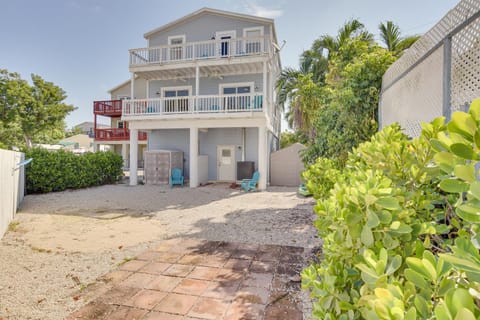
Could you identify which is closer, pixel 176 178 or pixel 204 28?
pixel 176 178

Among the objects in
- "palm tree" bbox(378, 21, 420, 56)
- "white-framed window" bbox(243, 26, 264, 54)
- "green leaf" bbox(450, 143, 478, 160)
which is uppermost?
"white-framed window" bbox(243, 26, 264, 54)

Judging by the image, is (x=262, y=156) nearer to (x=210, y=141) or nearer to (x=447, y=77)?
(x=210, y=141)

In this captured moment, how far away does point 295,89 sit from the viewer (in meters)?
13.1

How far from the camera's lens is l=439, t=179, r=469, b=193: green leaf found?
0.74m

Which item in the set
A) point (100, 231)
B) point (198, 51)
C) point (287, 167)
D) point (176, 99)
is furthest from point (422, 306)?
point (198, 51)

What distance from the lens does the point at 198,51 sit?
42.0 feet

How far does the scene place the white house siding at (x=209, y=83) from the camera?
13.1 metres

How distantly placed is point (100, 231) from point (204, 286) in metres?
3.57

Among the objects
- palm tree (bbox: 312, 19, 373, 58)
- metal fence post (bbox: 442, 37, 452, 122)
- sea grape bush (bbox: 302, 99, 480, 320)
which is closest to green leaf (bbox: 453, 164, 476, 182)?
sea grape bush (bbox: 302, 99, 480, 320)

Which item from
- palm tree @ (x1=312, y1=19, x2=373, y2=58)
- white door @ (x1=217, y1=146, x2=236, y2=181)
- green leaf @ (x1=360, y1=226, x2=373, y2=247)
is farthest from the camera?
white door @ (x1=217, y1=146, x2=236, y2=181)

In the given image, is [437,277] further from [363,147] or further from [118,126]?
[118,126]

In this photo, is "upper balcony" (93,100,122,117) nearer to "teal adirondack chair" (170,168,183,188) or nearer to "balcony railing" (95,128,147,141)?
"balcony railing" (95,128,147,141)

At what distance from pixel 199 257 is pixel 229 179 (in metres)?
A: 9.89

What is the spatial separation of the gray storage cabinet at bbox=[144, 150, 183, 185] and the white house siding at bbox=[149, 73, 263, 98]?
13.2 ft
